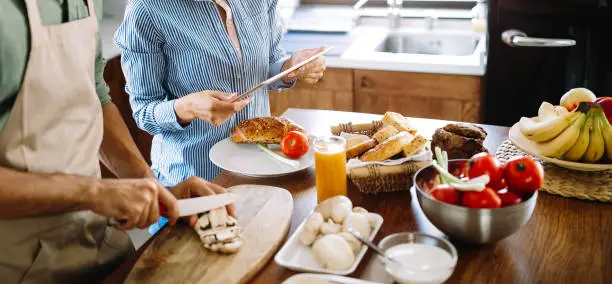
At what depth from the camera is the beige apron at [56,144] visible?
46.6 inches

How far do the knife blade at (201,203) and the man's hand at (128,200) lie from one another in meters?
0.07

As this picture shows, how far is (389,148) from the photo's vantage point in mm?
1438

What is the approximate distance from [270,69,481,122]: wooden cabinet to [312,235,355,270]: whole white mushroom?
1734mm

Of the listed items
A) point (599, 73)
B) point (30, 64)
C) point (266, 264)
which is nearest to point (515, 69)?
point (599, 73)

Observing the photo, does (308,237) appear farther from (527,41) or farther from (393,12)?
(393,12)

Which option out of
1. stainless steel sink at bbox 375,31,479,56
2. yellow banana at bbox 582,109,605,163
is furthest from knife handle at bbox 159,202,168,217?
stainless steel sink at bbox 375,31,479,56

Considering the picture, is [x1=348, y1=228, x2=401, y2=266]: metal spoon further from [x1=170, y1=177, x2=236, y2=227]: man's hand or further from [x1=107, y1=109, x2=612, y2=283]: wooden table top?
[x1=170, y1=177, x2=236, y2=227]: man's hand

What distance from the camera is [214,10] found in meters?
1.80

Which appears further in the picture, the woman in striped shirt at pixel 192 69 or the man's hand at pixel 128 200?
the woman in striped shirt at pixel 192 69

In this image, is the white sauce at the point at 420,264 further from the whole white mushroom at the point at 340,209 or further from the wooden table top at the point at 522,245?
the whole white mushroom at the point at 340,209

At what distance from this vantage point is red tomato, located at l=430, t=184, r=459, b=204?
Result: 118cm

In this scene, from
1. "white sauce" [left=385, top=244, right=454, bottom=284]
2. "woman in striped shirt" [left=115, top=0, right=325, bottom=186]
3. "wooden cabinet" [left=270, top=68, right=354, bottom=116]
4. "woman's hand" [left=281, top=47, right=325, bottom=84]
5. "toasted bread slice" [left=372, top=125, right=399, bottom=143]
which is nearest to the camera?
"white sauce" [left=385, top=244, right=454, bottom=284]

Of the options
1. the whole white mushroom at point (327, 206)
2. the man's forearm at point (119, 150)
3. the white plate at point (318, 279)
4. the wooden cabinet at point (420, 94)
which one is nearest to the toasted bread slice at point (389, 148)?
the whole white mushroom at point (327, 206)

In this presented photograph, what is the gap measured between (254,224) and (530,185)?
22.6 inches
